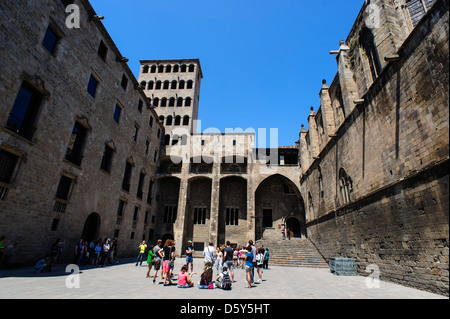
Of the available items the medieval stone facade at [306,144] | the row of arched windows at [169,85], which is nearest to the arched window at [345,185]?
the medieval stone facade at [306,144]

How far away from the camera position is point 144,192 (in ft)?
73.8

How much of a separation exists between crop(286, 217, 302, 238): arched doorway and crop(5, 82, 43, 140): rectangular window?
2326 cm

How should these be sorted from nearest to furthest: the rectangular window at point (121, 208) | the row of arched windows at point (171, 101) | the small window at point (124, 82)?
the rectangular window at point (121, 208) → the small window at point (124, 82) → the row of arched windows at point (171, 101)

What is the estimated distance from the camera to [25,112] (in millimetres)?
10156

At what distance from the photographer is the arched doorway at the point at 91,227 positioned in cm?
1432

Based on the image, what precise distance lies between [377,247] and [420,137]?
196 inches

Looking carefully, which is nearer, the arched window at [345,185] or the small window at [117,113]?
the arched window at [345,185]

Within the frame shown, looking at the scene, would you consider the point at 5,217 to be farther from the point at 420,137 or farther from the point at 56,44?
the point at 420,137

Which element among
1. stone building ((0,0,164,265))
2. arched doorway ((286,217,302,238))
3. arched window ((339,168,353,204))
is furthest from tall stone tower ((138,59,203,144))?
arched window ((339,168,353,204))

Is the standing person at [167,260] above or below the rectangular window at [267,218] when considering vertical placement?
below

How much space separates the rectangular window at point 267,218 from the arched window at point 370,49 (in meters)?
17.6

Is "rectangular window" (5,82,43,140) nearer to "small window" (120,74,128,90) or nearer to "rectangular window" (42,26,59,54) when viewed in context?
"rectangular window" (42,26,59,54)

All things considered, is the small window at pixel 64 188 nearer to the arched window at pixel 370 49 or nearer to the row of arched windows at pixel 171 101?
the arched window at pixel 370 49
